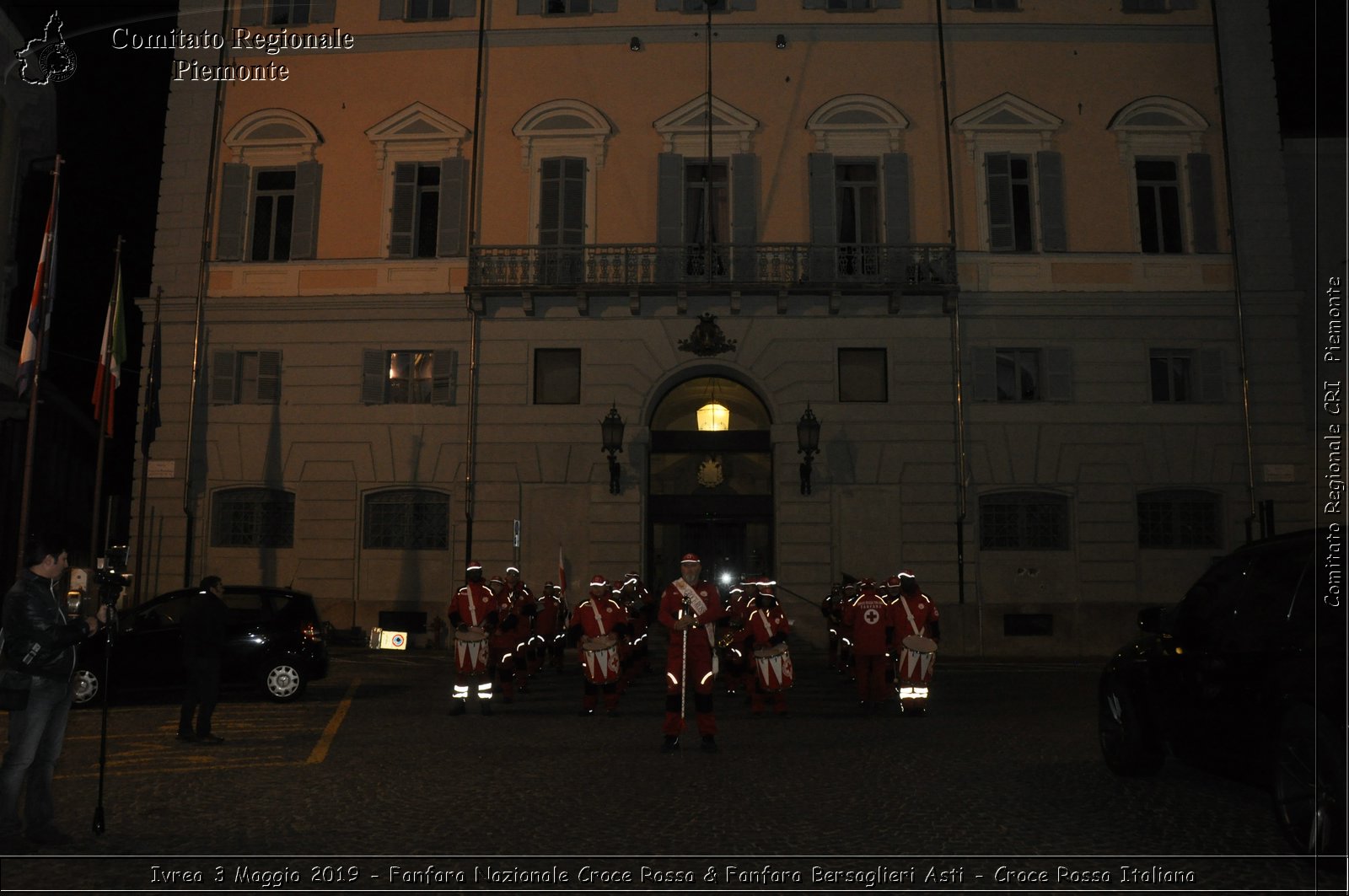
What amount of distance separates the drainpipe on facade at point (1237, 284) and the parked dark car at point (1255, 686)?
16.0 metres

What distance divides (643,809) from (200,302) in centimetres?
2077

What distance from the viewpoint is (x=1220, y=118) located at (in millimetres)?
24469

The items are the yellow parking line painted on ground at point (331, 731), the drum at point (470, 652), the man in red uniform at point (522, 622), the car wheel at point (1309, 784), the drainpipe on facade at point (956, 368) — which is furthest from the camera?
the drainpipe on facade at point (956, 368)

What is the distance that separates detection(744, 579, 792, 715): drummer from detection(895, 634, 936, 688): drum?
147cm

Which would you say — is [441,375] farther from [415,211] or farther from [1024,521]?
[1024,521]

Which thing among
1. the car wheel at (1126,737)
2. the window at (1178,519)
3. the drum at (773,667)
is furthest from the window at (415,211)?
the car wheel at (1126,737)

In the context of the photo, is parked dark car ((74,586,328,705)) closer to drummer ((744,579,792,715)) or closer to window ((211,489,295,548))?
drummer ((744,579,792,715))

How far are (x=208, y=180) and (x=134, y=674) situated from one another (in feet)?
46.8

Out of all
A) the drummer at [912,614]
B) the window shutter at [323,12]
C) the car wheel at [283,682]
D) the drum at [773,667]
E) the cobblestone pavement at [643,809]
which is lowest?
the cobblestone pavement at [643,809]

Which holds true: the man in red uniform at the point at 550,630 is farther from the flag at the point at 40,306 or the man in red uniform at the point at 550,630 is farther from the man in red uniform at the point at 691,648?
the flag at the point at 40,306

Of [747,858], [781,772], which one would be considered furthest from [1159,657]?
[747,858]

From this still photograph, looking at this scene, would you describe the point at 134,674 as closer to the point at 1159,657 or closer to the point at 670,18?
the point at 1159,657

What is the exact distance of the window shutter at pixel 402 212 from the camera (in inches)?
981

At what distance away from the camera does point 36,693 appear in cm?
692
